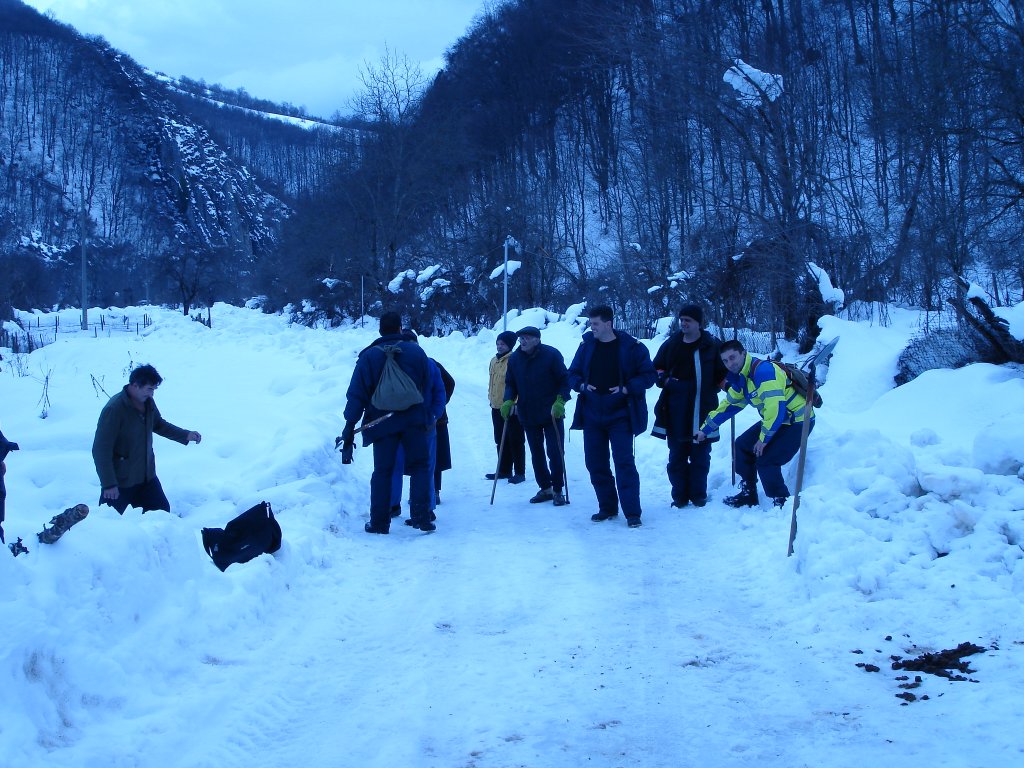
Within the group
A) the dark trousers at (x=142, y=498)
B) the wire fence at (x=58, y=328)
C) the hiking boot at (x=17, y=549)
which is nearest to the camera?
the hiking boot at (x=17, y=549)

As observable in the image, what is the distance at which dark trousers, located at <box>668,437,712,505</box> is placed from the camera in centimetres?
803

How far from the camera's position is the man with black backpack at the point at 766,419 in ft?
23.3

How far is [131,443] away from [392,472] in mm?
2149

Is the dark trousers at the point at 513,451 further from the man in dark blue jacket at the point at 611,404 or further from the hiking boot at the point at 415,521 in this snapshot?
the hiking boot at the point at 415,521

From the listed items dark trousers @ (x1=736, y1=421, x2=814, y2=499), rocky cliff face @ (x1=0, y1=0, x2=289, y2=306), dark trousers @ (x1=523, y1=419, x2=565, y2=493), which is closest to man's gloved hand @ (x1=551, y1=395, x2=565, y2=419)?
dark trousers @ (x1=523, y1=419, x2=565, y2=493)

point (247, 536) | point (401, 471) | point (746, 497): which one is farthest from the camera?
point (401, 471)

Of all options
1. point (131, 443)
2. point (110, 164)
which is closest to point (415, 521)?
point (131, 443)

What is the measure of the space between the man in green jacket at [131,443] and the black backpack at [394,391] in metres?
1.53

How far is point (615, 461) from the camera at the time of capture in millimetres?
7594

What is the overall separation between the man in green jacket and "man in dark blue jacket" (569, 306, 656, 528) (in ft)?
11.0

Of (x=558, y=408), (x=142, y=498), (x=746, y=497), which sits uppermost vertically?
(x=558, y=408)

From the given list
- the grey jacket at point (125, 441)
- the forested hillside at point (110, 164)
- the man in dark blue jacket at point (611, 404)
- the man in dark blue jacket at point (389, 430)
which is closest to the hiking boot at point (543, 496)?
the man in dark blue jacket at point (611, 404)

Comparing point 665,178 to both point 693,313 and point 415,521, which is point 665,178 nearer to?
point 693,313

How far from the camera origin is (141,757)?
135 inches
